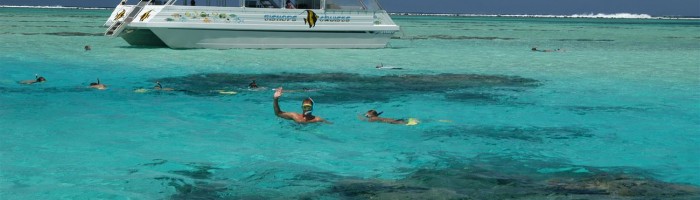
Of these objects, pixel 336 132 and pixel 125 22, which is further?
pixel 125 22

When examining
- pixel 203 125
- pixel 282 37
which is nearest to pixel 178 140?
pixel 203 125

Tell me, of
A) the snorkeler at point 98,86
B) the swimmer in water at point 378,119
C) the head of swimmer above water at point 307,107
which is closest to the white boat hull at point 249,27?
the snorkeler at point 98,86

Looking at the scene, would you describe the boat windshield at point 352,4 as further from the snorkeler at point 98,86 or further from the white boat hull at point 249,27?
the snorkeler at point 98,86

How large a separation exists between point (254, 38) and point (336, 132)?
1533cm

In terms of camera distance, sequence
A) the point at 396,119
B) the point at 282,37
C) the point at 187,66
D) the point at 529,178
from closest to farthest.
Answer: the point at 529,178 → the point at 396,119 → the point at 187,66 → the point at 282,37

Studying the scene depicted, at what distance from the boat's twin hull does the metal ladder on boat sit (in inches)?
38.9

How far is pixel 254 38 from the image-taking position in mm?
26000

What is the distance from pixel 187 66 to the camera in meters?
20.8

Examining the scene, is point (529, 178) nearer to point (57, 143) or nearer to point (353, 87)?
point (57, 143)

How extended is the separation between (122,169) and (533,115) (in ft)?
23.1

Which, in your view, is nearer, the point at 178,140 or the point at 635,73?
the point at 178,140

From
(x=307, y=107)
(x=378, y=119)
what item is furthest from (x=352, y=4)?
(x=307, y=107)

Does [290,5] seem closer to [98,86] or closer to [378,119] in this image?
[98,86]

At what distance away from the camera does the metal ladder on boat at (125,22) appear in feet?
82.4
